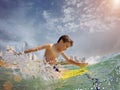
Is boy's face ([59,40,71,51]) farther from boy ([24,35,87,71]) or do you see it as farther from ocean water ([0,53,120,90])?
ocean water ([0,53,120,90])

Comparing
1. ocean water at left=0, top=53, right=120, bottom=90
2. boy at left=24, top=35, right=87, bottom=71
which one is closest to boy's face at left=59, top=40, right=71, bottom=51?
boy at left=24, top=35, right=87, bottom=71

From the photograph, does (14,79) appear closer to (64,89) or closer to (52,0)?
(64,89)

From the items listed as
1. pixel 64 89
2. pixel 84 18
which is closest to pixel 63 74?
pixel 64 89

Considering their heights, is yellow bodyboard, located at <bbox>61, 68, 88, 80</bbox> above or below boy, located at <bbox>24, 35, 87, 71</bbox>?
below

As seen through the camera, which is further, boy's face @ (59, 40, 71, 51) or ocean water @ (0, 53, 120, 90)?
boy's face @ (59, 40, 71, 51)

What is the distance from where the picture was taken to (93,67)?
305 centimetres

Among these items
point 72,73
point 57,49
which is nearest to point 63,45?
point 57,49

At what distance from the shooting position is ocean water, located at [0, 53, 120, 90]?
2.68 meters

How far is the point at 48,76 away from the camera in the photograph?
281 cm

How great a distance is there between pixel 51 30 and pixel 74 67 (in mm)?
371

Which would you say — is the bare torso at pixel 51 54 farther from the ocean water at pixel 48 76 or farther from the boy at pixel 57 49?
the ocean water at pixel 48 76

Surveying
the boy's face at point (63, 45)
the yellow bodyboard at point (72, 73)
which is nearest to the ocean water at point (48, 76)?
the yellow bodyboard at point (72, 73)

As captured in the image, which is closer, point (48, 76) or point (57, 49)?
point (48, 76)

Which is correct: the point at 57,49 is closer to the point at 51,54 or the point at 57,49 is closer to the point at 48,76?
the point at 51,54
